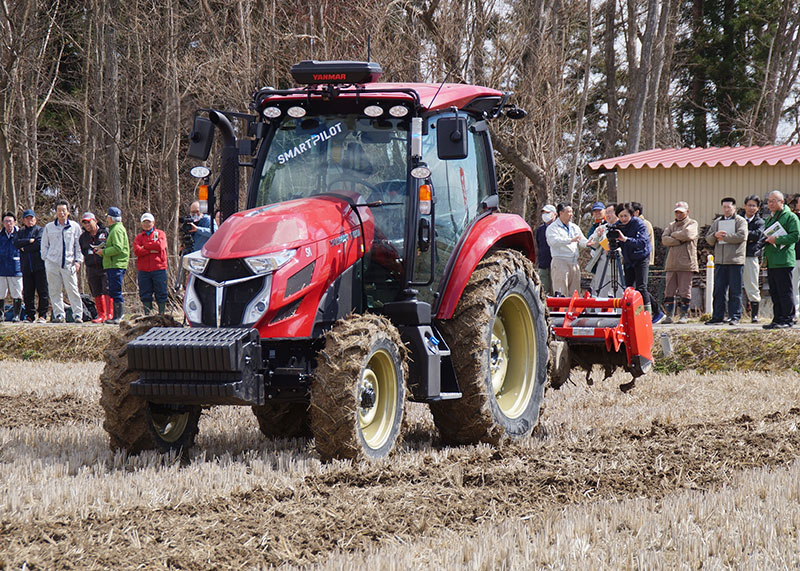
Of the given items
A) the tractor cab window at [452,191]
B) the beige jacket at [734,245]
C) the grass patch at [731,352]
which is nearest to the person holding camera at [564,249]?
the beige jacket at [734,245]

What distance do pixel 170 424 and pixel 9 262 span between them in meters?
10.6

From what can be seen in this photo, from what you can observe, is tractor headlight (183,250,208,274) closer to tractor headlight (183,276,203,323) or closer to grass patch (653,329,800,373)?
tractor headlight (183,276,203,323)

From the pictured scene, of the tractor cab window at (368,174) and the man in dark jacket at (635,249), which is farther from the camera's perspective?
the man in dark jacket at (635,249)

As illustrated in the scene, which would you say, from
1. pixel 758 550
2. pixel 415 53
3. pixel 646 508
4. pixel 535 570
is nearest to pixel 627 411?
pixel 646 508

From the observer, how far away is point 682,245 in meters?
13.5

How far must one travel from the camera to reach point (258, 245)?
19.3 feet

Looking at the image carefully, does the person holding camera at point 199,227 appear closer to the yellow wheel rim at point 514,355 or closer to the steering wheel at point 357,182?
the steering wheel at point 357,182

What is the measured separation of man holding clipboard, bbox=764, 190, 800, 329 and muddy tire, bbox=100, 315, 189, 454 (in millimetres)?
8423

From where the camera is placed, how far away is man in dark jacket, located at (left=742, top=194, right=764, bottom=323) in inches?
516

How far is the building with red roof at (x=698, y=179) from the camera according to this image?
70.2ft

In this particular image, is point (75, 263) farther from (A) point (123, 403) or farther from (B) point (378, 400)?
(B) point (378, 400)

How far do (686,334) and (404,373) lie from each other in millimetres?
6600

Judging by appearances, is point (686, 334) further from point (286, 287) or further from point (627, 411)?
point (286, 287)

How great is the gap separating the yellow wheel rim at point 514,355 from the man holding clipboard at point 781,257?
18.8ft
